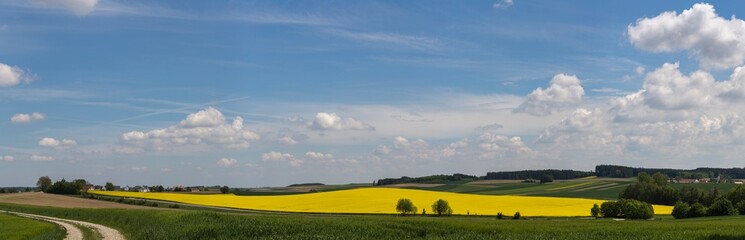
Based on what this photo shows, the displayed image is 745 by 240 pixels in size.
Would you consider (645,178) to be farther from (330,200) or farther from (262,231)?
(262,231)

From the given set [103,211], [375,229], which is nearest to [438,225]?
[375,229]

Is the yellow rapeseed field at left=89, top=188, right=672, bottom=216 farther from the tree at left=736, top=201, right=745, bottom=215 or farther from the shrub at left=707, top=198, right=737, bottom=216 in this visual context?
the tree at left=736, top=201, right=745, bottom=215

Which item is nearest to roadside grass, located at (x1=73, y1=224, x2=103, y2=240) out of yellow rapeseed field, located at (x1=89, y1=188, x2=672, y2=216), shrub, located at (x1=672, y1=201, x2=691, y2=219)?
yellow rapeseed field, located at (x1=89, y1=188, x2=672, y2=216)

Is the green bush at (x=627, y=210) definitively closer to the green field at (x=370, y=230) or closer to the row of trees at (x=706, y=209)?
the row of trees at (x=706, y=209)

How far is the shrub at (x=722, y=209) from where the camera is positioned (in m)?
79.7

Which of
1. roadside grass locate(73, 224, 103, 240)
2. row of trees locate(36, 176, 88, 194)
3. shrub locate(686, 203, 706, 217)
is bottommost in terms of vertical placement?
roadside grass locate(73, 224, 103, 240)

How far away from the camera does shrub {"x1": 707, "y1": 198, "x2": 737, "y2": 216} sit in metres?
79.7

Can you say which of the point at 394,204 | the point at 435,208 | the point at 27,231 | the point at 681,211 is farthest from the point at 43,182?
the point at 681,211

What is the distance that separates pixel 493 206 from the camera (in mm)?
90312

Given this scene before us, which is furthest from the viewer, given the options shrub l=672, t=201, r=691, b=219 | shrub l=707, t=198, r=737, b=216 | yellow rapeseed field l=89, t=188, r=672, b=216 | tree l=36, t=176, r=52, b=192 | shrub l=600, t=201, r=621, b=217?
tree l=36, t=176, r=52, b=192

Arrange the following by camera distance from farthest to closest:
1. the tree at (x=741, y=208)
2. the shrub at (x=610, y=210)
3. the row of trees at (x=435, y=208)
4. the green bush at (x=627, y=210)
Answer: the row of trees at (x=435, y=208) → the tree at (x=741, y=208) → the shrub at (x=610, y=210) → the green bush at (x=627, y=210)

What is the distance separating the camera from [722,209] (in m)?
80.2

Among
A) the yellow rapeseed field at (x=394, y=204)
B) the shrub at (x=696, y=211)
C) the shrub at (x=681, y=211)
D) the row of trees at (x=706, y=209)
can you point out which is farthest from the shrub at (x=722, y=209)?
the yellow rapeseed field at (x=394, y=204)

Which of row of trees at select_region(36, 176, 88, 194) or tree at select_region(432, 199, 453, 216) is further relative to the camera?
row of trees at select_region(36, 176, 88, 194)
